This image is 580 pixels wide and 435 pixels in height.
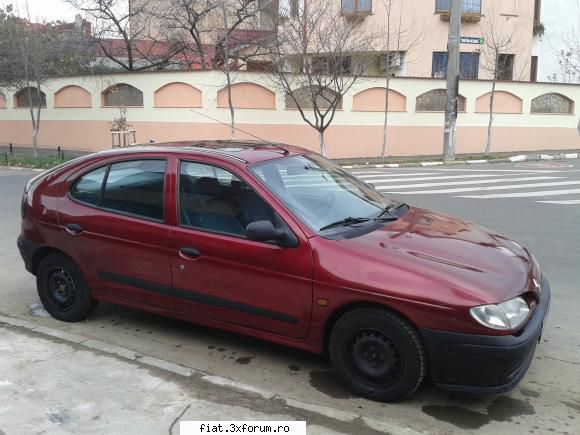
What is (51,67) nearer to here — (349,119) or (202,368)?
(349,119)

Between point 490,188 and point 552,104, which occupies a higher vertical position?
point 552,104

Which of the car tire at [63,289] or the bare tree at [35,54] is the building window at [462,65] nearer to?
the bare tree at [35,54]

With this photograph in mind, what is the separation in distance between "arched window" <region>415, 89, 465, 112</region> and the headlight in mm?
21039

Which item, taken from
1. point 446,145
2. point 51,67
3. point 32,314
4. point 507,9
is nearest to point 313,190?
point 32,314

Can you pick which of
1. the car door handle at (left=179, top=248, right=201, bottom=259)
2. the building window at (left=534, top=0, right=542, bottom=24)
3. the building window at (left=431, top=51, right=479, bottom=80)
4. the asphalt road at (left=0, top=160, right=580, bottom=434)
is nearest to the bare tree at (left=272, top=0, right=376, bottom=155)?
the building window at (left=431, top=51, right=479, bottom=80)

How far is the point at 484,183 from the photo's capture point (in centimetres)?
1439

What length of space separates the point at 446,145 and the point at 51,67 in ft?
53.3

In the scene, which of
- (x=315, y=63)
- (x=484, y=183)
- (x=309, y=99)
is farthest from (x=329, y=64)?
(x=484, y=183)

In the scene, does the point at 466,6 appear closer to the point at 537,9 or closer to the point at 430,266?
the point at 537,9

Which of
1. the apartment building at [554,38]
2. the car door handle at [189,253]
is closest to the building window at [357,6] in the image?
the apartment building at [554,38]

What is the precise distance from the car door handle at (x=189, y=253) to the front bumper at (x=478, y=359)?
163 centimetres

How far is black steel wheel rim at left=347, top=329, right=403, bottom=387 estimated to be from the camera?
3.44 meters

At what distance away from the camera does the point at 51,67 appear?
78.3ft

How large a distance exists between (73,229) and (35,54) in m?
18.5
